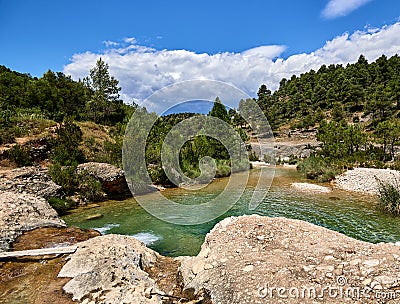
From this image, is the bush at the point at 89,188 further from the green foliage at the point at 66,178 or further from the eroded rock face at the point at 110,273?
the eroded rock face at the point at 110,273

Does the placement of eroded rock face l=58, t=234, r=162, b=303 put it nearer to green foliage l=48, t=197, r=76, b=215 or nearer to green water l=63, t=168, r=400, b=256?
green water l=63, t=168, r=400, b=256

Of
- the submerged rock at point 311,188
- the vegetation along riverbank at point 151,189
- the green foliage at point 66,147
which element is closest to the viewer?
the vegetation along riverbank at point 151,189

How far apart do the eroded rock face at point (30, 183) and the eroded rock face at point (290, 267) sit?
1185 cm

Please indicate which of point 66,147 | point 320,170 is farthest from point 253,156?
point 66,147

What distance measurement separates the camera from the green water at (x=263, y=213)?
1084cm

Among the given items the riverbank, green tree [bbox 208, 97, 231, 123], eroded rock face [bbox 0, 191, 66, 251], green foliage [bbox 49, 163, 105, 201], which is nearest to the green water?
green foliage [bbox 49, 163, 105, 201]

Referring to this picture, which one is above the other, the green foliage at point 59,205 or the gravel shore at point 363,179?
the green foliage at point 59,205

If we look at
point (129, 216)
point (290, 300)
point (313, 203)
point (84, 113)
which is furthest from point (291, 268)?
point (84, 113)

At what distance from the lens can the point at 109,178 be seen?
19203 millimetres

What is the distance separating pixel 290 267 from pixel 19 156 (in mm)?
20387

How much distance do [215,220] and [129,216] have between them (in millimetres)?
4545

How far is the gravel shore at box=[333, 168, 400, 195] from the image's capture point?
67.0 ft

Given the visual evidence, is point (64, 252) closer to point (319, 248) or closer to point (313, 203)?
point (319, 248)

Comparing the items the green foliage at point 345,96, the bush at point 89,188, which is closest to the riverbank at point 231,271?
the bush at point 89,188
